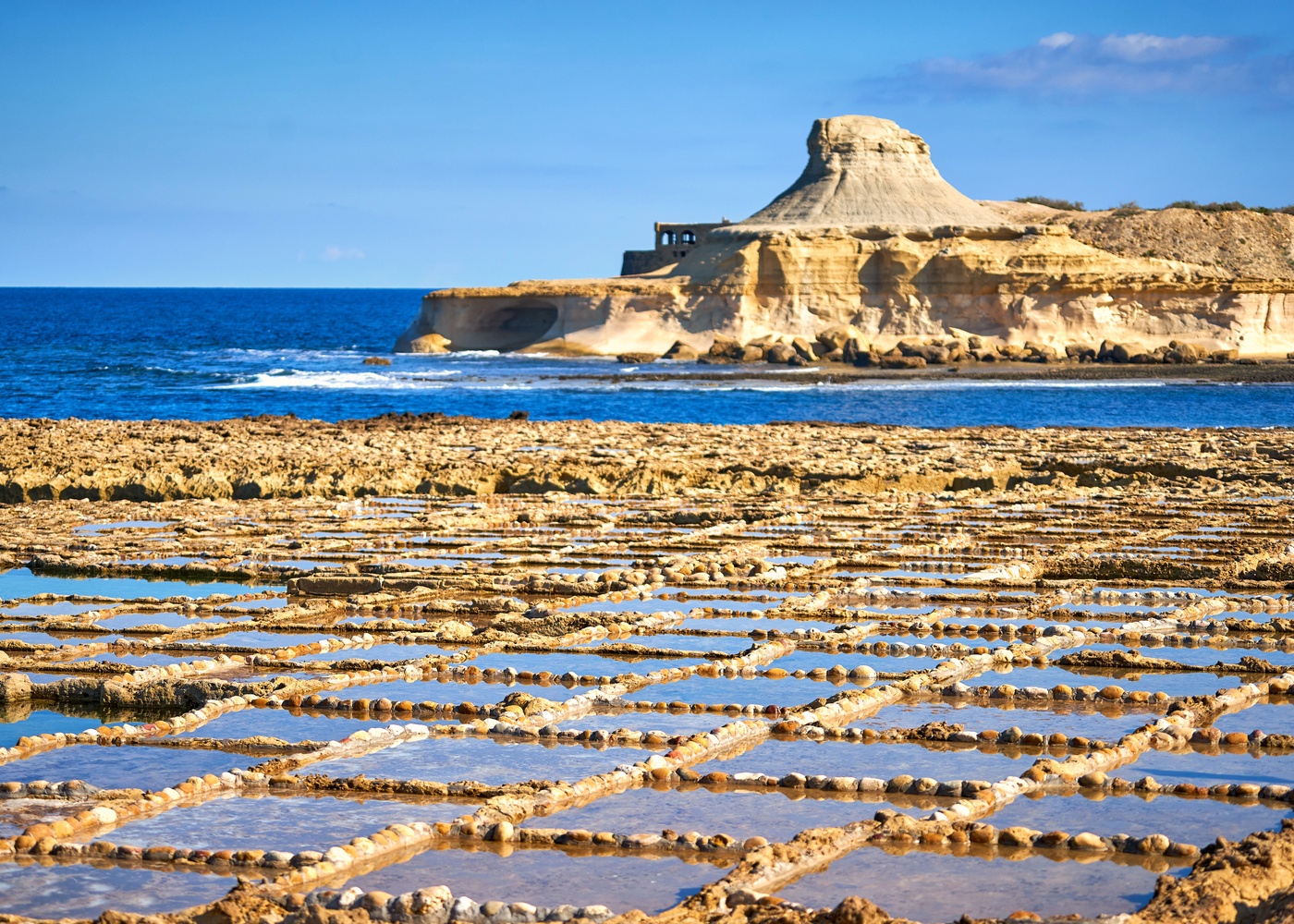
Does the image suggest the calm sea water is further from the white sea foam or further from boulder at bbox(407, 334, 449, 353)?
boulder at bbox(407, 334, 449, 353)

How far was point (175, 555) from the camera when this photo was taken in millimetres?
12453

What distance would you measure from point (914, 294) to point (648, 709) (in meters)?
61.1

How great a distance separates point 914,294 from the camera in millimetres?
66750

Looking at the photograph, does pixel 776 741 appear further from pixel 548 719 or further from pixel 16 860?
pixel 16 860

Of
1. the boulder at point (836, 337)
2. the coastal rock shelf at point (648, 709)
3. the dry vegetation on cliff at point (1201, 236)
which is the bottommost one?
the coastal rock shelf at point (648, 709)

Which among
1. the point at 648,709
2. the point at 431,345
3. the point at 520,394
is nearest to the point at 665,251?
the point at 431,345

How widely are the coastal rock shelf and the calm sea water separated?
78.4ft

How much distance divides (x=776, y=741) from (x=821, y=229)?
208 ft

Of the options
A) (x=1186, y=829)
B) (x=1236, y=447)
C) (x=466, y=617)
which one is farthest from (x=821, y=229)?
(x=1186, y=829)

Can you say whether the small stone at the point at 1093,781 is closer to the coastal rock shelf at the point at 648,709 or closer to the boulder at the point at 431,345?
the coastal rock shelf at the point at 648,709

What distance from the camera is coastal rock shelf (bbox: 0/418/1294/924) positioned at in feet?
16.2

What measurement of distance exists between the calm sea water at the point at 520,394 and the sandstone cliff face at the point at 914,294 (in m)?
3.79

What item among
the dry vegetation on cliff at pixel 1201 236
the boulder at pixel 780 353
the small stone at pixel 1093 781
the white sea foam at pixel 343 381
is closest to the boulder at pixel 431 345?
the white sea foam at pixel 343 381

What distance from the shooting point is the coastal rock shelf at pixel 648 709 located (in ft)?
16.2
